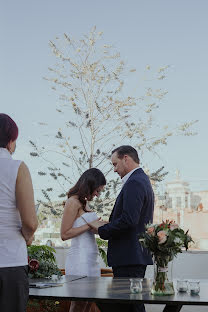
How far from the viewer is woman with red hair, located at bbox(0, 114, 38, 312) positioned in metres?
2.18

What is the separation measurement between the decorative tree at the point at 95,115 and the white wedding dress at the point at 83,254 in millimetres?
6203

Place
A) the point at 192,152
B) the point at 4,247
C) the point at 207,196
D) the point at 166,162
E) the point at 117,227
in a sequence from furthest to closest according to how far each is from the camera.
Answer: the point at 192,152 < the point at 166,162 < the point at 207,196 < the point at 117,227 < the point at 4,247

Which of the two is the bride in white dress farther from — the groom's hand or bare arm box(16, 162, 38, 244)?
bare arm box(16, 162, 38, 244)

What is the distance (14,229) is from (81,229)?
1.66m

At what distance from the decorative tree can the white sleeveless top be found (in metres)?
7.90

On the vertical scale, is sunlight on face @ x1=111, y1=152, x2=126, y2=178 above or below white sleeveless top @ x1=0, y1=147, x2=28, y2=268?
above

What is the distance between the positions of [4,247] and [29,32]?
1345 cm

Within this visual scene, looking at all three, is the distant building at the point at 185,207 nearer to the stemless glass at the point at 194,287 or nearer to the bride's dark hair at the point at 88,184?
the bride's dark hair at the point at 88,184

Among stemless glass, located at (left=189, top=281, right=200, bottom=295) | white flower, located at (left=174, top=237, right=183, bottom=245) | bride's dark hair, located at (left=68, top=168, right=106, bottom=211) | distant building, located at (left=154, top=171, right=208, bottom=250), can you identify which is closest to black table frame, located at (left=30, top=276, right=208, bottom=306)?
stemless glass, located at (left=189, top=281, right=200, bottom=295)

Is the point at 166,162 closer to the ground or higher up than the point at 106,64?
closer to the ground

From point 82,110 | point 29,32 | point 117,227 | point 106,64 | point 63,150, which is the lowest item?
point 117,227

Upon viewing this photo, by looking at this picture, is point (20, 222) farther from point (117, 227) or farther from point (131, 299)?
point (117, 227)

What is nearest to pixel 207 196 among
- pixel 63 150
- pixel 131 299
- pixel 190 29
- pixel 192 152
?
pixel 63 150

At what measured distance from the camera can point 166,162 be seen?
10.4 meters
